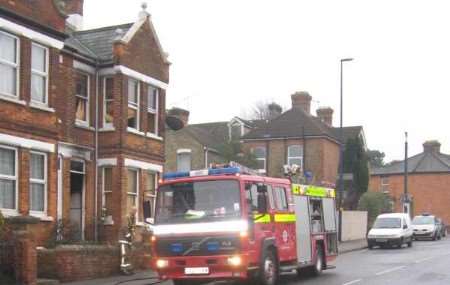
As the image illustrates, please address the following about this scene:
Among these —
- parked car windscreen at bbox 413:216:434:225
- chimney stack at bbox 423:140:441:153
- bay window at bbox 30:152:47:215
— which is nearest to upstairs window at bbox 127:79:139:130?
bay window at bbox 30:152:47:215

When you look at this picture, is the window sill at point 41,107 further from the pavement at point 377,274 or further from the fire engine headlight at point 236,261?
the fire engine headlight at point 236,261

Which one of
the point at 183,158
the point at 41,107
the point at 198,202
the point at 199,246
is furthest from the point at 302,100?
the point at 199,246

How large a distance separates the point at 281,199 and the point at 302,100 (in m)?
39.7

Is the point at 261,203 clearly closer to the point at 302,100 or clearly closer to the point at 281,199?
the point at 281,199

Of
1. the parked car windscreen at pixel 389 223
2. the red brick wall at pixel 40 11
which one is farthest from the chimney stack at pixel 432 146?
the red brick wall at pixel 40 11

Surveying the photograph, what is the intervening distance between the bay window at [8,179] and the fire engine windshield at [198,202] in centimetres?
501

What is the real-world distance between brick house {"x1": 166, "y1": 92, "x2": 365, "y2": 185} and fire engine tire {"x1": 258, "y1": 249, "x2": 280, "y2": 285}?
1249 inches

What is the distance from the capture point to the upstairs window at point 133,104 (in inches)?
983

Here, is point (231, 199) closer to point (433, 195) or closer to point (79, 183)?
point (79, 183)

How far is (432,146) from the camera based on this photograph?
73625 millimetres

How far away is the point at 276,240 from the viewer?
55.1ft

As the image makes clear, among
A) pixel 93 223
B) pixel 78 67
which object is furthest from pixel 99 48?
pixel 93 223

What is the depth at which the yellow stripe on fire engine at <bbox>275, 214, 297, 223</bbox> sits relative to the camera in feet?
56.1

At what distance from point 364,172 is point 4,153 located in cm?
3565
